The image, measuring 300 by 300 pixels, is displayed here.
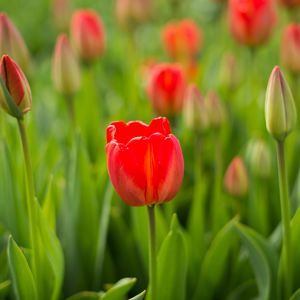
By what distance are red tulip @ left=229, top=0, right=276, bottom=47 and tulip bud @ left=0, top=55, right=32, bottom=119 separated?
83 centimetres

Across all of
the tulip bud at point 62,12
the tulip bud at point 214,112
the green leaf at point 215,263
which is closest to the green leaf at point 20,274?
the green leaf at point 215,263

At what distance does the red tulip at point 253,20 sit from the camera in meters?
1.60

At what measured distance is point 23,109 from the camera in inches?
36.5

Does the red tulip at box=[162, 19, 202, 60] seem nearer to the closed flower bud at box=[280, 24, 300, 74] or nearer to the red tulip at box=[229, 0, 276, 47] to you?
the red tulip at box=[229, 0, 276, 47]

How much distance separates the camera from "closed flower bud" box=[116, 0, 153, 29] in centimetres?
194

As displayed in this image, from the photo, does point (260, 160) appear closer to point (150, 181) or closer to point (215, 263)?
point (215, 263)

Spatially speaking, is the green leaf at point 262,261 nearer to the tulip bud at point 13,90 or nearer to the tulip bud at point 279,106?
the tulip bud at point 279,106

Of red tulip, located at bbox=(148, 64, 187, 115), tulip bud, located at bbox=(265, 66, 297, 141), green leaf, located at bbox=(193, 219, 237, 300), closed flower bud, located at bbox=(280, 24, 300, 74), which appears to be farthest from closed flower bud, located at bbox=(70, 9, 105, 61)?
tulip bud, located at bbox=(265, 66, 297, 141)

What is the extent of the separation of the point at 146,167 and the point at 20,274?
0.92 feet

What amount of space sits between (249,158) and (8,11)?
2.47 meters

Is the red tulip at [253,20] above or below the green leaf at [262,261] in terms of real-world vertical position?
above

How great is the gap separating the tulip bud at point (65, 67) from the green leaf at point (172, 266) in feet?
1.66

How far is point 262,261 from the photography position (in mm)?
1063

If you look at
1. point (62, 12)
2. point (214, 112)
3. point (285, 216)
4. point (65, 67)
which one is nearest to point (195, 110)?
point (214, 112)
